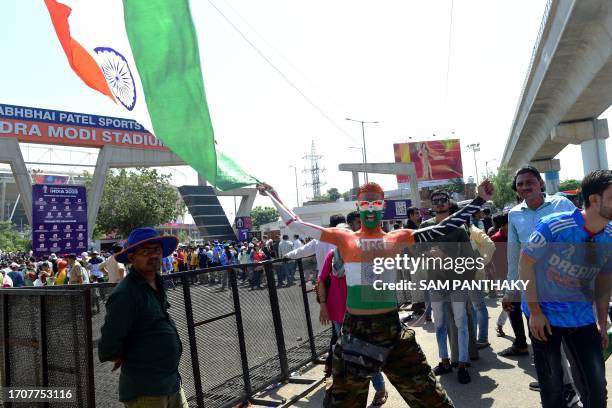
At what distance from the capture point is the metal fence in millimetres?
3525

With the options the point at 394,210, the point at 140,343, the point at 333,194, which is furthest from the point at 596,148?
the point at 333,194

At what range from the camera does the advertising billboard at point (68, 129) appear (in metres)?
26.4

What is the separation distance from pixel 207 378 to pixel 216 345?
32cm

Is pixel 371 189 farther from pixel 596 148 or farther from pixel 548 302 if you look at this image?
pixel 596 148

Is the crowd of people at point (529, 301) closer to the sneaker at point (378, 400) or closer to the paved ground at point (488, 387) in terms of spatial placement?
the paved ground at point (488, 387)

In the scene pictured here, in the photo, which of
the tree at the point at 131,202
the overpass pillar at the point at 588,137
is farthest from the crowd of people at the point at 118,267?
the overpass pillar at the point at 588,137

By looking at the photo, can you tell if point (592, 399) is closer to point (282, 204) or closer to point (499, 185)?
point (282, 204)

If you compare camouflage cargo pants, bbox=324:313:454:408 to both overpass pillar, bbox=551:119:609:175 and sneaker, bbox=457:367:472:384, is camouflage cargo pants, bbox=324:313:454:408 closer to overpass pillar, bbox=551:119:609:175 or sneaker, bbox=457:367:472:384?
sneaker, bbox=457:367:472:384

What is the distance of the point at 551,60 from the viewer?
54.2 feet

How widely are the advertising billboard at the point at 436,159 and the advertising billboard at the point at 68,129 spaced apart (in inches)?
2115

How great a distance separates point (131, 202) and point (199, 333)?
3292cm

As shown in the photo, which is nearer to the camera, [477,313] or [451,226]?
[451,226]

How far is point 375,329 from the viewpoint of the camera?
3193 millimetres

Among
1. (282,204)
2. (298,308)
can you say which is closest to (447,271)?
(298,308)
